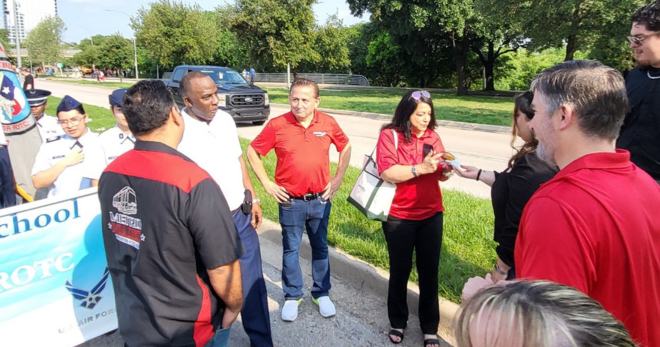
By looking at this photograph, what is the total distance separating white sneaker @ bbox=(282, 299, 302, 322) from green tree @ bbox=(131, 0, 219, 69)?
109ft

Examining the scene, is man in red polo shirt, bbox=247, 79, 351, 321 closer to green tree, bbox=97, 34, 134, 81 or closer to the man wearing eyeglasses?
the man wearing eyeglasses

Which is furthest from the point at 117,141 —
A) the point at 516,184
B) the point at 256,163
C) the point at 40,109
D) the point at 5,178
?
the point at 516,184

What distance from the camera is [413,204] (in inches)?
124

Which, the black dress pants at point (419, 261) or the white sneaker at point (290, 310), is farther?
the white sneaker at point (290, 310)

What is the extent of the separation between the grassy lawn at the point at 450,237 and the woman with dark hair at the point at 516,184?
129 cm

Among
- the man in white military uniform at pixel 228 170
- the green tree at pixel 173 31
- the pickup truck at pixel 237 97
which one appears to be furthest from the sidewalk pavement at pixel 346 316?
the green tree at pixel 173 31

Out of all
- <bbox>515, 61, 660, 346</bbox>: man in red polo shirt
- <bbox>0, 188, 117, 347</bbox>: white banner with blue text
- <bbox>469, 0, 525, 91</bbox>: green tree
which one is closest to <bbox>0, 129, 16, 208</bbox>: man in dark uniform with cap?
<bbox>0, 188, 117, 347</bbox>: white banner with blue text

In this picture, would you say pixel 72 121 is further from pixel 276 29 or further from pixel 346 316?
pixel 276 29

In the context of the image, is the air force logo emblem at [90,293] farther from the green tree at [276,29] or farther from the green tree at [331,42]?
the green tree at [331,42]

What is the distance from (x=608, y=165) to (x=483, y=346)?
2.53 feet

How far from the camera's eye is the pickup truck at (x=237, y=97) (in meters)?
14.5

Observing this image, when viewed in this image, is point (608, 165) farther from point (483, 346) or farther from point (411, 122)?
point (411, 122)

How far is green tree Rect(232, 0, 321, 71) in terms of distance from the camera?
915 inches

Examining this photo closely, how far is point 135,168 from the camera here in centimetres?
189
